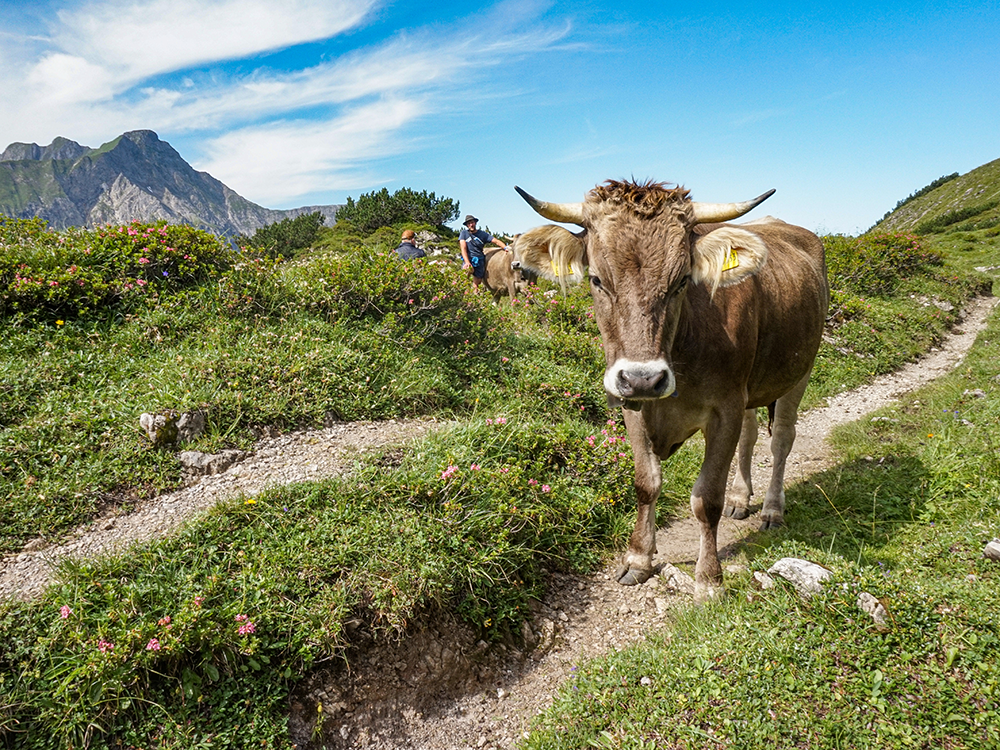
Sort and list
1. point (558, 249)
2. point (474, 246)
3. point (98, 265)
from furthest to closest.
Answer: point (474, 246) → point (98, 265) → point (558, 249)

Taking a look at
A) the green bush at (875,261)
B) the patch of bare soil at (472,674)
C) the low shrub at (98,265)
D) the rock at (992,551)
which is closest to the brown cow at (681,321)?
the patch of bare soil at (472,674)

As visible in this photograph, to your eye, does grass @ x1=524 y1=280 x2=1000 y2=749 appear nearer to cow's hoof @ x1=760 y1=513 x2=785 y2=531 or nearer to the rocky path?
cow's hoof @ x1=760 y1=513 x2=785 y2=531

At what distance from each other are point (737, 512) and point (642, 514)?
1.99 m

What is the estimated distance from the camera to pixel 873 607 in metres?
3.22

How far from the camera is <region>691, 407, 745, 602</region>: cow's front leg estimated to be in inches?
174

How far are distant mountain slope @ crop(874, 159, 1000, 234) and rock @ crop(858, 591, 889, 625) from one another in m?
83.2

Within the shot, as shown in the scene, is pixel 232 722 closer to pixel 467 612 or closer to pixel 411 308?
pixel 467 612

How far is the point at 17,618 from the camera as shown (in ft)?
11.5

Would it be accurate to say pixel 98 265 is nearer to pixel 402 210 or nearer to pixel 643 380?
pixel 643 380

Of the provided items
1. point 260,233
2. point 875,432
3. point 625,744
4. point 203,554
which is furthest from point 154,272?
point 260,233

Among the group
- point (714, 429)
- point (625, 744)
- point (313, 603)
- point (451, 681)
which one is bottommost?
point (451, 681)

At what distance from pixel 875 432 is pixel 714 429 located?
4.80m

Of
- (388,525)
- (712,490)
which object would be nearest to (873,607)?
(712,490)

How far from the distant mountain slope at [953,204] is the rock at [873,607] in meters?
83.2
